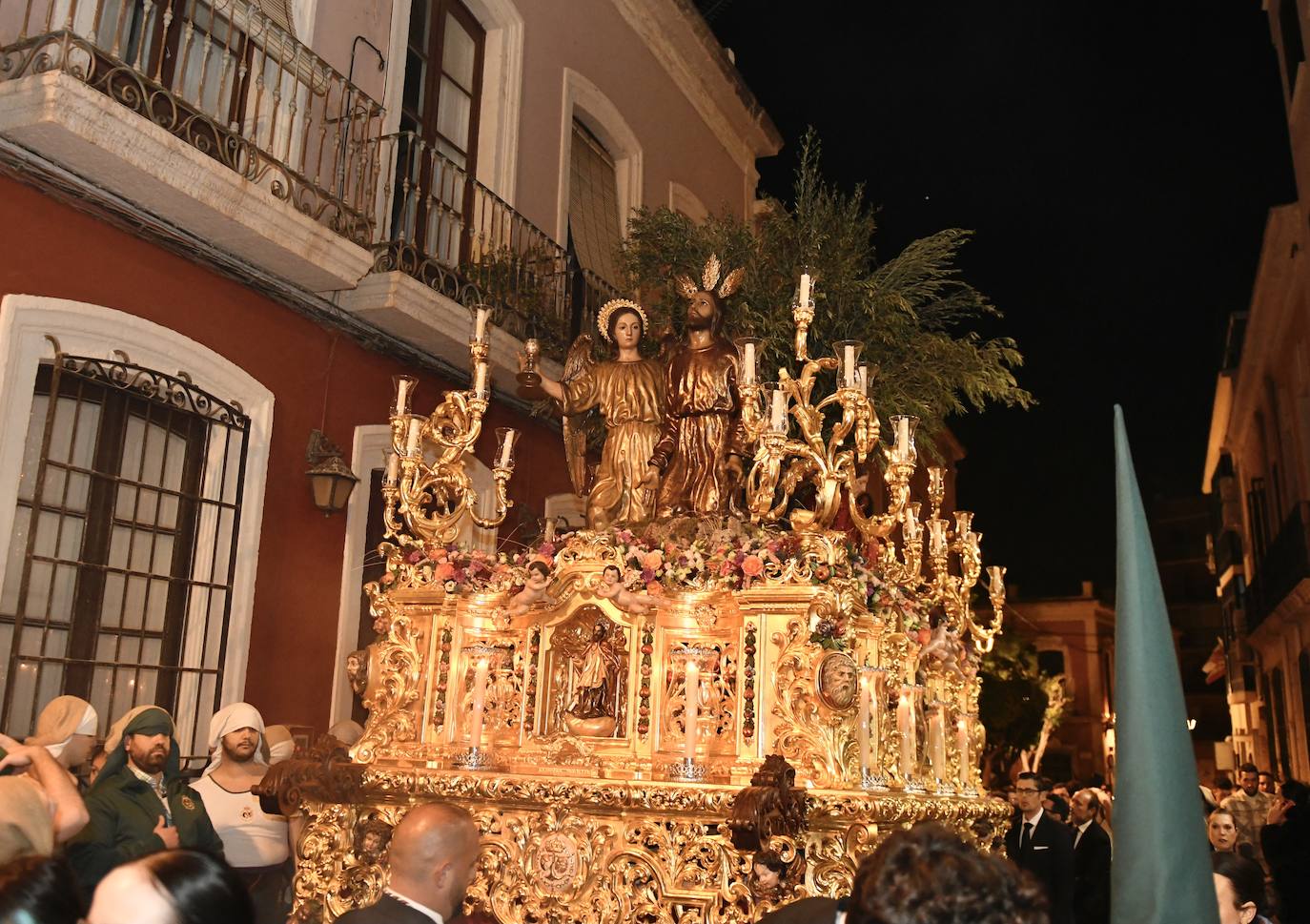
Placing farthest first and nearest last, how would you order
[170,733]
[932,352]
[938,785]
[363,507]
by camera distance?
[932,352], [363,507], [938,785], [170,733]

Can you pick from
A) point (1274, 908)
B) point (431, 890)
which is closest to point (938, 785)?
point (1274, 908)

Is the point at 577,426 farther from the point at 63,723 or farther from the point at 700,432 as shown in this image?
the point at 63,723

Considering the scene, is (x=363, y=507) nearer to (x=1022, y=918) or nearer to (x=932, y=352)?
(x=932, y=352)

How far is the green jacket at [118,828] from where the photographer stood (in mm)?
4516

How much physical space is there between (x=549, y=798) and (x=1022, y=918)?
3.85 meters

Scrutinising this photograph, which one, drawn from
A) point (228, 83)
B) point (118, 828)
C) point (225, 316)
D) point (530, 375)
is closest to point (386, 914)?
point (118, 828)

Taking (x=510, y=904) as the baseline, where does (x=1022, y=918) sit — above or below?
above

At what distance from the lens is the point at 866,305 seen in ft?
30.8

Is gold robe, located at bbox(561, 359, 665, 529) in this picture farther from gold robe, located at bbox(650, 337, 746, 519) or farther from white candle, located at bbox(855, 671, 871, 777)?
white candle, located at bbox(855, 671, 871, 777)

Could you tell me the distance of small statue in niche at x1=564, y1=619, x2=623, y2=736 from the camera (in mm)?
6148

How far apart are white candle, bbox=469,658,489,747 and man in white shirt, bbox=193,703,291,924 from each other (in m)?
1.02

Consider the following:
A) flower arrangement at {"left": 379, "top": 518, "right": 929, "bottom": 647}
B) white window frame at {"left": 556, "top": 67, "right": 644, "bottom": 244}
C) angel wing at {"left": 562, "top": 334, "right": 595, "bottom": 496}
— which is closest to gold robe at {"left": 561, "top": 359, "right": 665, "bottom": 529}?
angel wing at {"left": 562, "top": 334, "right": 595, "bottom": 496}

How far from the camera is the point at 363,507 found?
8.68 meters

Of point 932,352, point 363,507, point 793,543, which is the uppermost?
point 932,352
